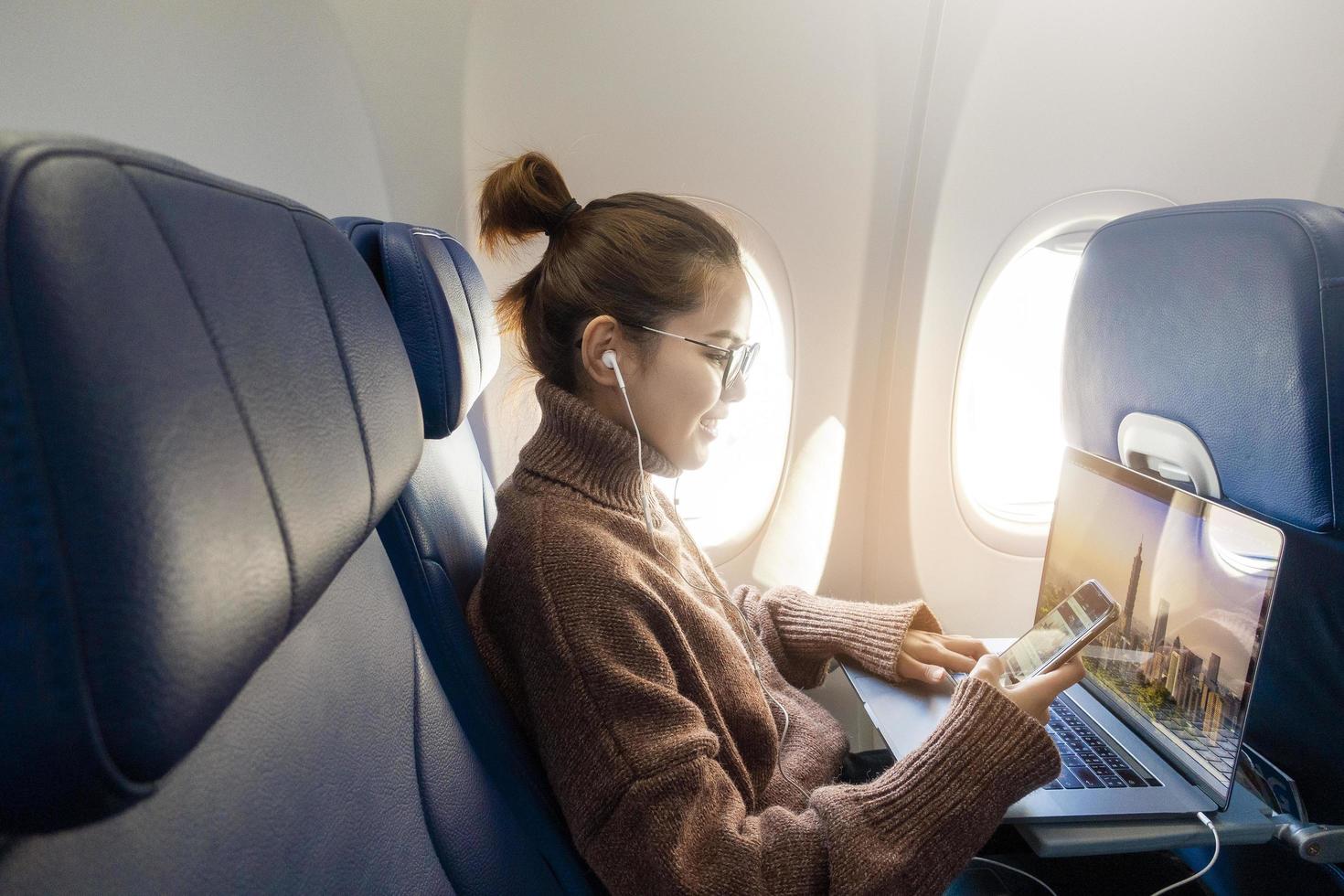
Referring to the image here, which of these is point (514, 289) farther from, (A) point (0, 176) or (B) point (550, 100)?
(A) point (0, 176)

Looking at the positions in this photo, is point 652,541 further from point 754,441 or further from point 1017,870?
point 754,441

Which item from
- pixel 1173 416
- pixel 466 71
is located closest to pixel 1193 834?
pixel 1173 416

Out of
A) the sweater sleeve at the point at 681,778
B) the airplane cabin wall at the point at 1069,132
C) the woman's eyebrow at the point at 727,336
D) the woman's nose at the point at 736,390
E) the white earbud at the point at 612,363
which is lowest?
the sweater sleeve at the point at 681,778

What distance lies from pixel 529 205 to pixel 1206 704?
123cm

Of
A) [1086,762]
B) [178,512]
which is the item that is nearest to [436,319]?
[178,512]

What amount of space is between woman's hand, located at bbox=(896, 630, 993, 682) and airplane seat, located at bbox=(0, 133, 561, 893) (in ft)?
3.11

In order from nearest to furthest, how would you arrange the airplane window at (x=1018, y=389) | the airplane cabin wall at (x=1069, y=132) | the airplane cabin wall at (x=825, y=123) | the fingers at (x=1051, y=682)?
the fingers at (x=1051, y=682) → the airplane cabin wall at (x=825, y=123) → the airplane cabin wall at (x=1069, y=132) → the airplane window at (x=1018, y=389)

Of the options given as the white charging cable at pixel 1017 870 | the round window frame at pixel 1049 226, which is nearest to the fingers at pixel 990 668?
the white charging cable at pixel 1017 870

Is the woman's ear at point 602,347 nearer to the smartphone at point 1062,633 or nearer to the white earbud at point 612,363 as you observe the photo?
the white earbud at point 612,363

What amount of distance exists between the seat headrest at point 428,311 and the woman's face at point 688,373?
0.94ft

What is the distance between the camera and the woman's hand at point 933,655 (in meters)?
1.34

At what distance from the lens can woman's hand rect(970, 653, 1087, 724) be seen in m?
1.08

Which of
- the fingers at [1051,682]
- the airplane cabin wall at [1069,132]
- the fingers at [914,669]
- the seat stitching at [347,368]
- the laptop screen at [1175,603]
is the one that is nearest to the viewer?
the seat stitching at [347,368]

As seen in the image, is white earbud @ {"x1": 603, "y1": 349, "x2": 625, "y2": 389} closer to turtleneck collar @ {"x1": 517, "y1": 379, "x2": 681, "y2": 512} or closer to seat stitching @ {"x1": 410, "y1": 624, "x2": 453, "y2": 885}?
turtleneck collar @ {"x1": 517, "y1": 379, "x2": 681, "y2": 512}
